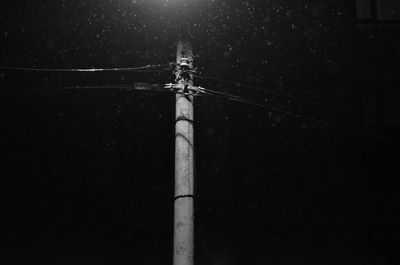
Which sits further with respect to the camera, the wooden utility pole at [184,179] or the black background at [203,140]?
the black background at [203,140]

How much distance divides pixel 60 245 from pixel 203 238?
253cm

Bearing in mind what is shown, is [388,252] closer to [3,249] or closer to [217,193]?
[217,193]

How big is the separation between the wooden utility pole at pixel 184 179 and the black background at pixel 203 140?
9.38 feet

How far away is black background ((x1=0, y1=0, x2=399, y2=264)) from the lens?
8164mm

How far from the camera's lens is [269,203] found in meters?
8.51

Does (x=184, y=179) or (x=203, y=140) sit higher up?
(x=203, y=140)

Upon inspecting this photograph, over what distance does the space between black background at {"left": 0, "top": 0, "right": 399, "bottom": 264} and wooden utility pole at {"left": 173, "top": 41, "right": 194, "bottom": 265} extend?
2.86 m

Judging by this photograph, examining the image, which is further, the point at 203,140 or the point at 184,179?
the point at 203,140

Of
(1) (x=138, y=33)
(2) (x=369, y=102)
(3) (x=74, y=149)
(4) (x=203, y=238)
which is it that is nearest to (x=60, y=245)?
(3) (x=74, y=149)

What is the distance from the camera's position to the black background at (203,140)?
26.8ft

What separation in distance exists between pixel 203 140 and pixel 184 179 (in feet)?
11.1

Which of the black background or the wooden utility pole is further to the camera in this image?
the black background

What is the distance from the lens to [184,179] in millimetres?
5371

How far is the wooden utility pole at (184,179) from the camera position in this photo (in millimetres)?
5199
